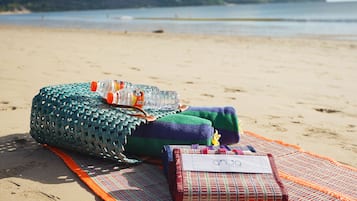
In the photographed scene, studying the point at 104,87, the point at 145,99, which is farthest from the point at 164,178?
the point at 104,87

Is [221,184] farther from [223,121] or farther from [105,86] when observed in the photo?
[105,86]

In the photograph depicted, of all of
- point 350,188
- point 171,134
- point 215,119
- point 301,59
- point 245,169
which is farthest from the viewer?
point 301,59

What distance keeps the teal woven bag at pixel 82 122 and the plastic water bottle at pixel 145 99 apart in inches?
3.4

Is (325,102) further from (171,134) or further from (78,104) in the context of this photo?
(78,104)

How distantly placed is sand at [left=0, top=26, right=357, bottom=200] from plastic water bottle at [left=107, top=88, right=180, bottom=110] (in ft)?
2.14

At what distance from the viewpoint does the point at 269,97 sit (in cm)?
539

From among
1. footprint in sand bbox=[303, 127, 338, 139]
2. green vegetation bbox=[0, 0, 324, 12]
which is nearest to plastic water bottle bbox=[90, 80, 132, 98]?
footprint in sand bbox=[303, 127, 338, 139]

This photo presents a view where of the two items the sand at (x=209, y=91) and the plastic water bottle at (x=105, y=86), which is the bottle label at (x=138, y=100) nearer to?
the plastic water bottle at (x=105, y=86)

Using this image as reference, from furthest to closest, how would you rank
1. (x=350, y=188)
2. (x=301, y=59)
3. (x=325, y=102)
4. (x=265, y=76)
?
(x=301, y=59)
(x=265, y=76)
(x=325, y=102)
(x=350, y=188)

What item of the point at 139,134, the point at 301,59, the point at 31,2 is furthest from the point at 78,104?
the point at 31,2

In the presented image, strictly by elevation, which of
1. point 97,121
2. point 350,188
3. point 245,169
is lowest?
point 350,188

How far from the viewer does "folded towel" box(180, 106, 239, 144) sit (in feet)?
11.5

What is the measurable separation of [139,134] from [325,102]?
2957 millimetres

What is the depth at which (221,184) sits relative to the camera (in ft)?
7.96
